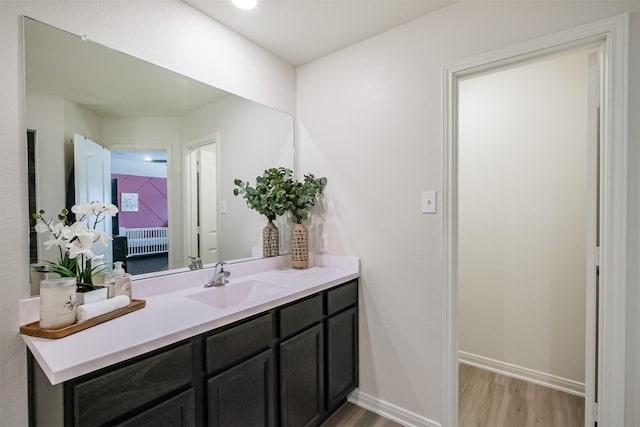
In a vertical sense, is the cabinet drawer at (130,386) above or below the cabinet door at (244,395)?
above

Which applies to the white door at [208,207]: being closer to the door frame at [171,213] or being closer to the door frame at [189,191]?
the door frame at [189,191]

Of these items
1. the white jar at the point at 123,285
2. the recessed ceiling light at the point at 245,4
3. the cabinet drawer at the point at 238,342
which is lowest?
the cabinet drawer at the point at 238,342

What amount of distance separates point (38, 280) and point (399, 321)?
179 centimetres

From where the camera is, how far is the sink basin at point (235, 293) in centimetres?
162

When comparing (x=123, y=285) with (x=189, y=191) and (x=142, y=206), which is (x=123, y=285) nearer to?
(x=142, y=206)

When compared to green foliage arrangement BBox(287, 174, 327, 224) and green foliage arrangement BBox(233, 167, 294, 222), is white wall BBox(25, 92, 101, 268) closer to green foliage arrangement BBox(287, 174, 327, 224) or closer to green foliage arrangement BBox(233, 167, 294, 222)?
green foliage arrangement BBox(233, 167, 294, 222)

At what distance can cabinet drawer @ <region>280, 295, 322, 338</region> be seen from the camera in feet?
4.89

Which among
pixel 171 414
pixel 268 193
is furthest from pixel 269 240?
pixel 171 414

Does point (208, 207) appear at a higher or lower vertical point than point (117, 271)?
higher

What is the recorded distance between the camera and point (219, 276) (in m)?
1.71

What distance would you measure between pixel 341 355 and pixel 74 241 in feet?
4.96

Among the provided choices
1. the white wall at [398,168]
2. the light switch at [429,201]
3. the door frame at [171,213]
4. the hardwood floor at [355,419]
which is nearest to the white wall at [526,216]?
the white wall at [398,168]

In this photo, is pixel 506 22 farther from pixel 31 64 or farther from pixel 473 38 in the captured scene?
pixel 31 64

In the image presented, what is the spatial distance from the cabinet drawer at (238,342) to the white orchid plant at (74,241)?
0.56m
